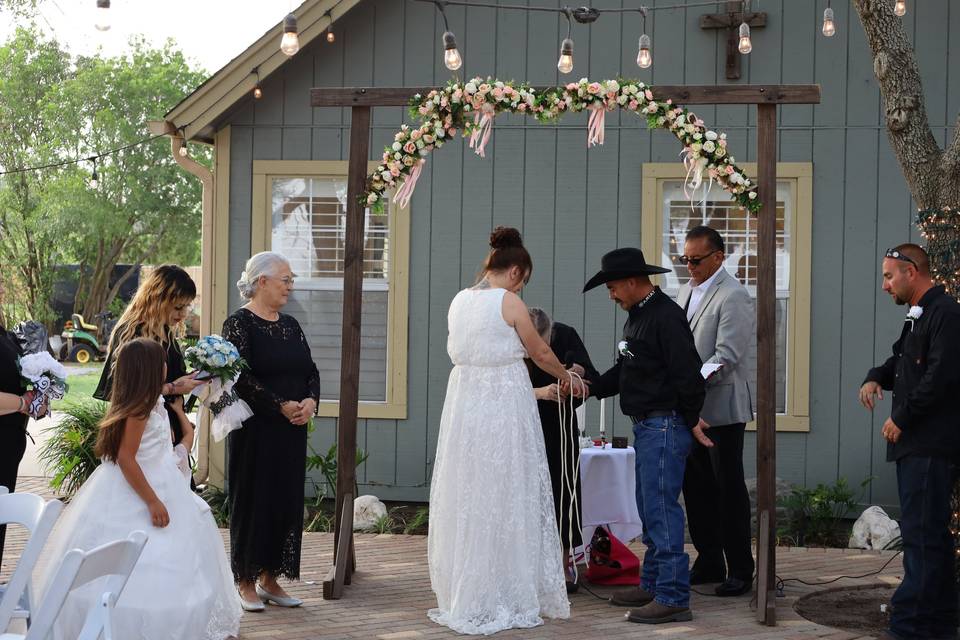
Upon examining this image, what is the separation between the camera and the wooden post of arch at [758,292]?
21.3 feet

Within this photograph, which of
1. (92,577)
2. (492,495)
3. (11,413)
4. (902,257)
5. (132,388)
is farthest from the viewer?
(492,495)


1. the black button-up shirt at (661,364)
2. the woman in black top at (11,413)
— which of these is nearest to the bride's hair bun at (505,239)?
the black button-up shirt at (661,364)

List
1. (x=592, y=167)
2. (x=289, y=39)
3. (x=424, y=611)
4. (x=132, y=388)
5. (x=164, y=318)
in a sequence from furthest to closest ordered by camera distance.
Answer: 1. (x=592, y=167)
2. (x=289, y=39)
3. (x=424, y=611)
4. (x=164, y=318)
5. (x=132, y=388)

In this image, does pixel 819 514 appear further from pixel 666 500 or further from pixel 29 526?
pixel 29 526

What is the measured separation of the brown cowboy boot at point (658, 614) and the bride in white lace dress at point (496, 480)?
1.22ft

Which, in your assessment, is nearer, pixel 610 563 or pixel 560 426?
pixel 560 426

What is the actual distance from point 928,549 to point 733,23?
511cm

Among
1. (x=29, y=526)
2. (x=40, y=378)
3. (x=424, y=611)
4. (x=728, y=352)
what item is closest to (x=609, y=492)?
(x=728, y=352)

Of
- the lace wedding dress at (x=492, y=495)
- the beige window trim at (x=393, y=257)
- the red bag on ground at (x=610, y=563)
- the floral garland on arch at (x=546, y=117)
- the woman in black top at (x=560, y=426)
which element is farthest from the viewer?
the beige window trim at (x=393, y=257)

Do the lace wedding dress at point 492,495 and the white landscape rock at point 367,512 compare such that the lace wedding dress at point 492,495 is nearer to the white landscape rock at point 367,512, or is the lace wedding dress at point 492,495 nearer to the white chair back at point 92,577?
the white chair back at point 92,577

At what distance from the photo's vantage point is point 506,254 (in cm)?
631

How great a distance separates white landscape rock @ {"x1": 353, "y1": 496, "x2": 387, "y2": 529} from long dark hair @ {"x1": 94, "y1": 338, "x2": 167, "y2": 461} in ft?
13.6

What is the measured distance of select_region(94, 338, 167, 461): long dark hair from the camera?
5066 mm

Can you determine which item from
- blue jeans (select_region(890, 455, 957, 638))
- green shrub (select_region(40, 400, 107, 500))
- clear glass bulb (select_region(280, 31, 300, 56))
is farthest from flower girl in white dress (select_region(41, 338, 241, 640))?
green shrub (select_region(40, 400, 107, 500))
